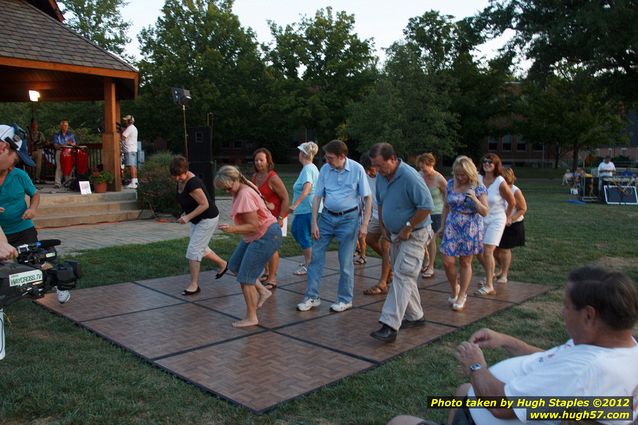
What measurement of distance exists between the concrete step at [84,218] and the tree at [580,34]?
19.4m

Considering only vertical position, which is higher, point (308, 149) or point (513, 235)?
point (308, 149)

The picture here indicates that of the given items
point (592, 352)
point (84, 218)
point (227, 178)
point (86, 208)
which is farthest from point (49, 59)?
point (592, 352)

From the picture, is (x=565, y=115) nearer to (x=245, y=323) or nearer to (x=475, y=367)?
(x=245, y=323)

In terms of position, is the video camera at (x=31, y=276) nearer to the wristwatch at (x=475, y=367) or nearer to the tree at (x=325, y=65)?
the wristwatch at (x=475, y=367)

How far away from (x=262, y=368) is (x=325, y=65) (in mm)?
43221

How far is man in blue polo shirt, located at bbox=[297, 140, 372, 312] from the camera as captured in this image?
568 cm

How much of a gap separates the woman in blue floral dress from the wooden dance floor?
0.39 metres

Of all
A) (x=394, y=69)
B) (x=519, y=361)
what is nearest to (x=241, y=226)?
(x=519, y=361)

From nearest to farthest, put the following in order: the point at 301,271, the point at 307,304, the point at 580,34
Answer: the point at 307,304 → the point at 301,271 → the point at 580,34

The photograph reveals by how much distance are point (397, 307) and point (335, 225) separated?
4.21 ft

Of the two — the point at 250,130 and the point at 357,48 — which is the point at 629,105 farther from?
the point at 250,130

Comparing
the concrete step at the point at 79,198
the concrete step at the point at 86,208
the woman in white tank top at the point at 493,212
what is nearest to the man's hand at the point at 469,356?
the woman in white tank top at the point at 493,212

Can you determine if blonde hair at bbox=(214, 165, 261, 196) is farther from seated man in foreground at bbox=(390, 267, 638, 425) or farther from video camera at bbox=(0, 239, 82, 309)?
seated man in foreground at bbox=(390, 267, 638, 425)

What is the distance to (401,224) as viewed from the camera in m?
4.84
